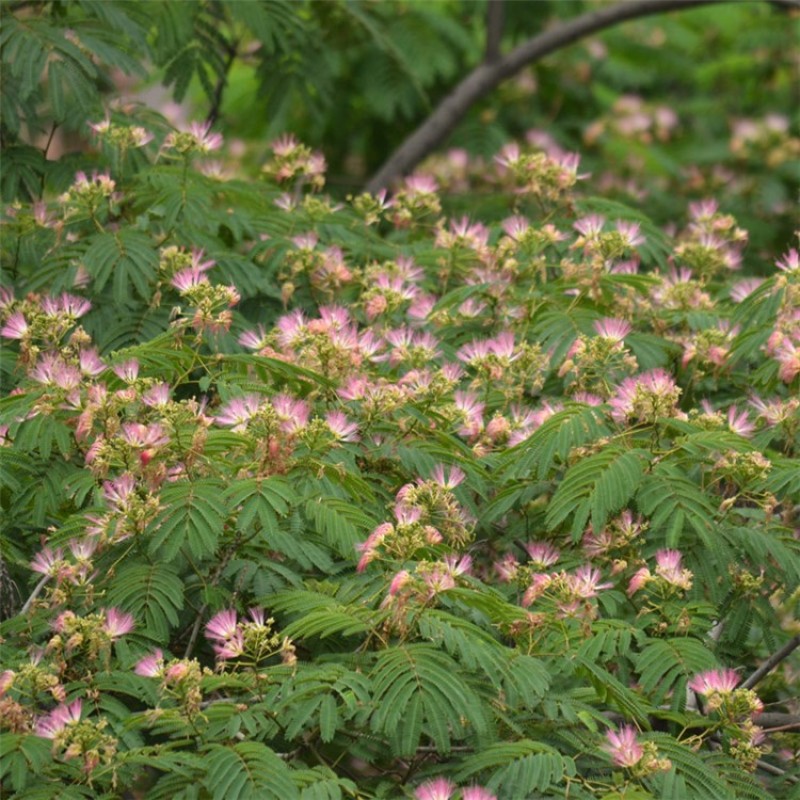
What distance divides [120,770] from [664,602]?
1520 mm

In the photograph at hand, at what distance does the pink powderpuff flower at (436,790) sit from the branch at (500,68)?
5.41 metres

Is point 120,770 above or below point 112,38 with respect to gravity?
below

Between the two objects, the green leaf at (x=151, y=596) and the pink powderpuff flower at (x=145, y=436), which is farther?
the pink powderpuff flower at (x=145, y=436)

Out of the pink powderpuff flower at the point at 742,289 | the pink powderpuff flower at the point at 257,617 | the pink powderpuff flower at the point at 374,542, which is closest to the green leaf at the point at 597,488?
the pink powderpuff flower at the point at 374,542

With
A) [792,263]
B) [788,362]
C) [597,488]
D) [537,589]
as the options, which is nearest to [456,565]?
[537,589]

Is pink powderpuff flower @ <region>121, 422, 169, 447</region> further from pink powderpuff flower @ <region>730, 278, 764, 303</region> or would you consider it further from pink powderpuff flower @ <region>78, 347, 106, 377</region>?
pink powderpuff flower @ <region>730, 278, 764, 303</region>

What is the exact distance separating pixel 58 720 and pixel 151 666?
0.24 metres

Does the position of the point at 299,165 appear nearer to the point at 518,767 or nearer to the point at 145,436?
the point at 145,436

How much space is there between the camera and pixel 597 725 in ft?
12.6

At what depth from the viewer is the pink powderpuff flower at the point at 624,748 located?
3.58 m

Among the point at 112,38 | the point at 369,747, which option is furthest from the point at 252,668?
the point at 112,38

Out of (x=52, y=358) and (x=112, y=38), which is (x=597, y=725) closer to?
(x=52, y=358)

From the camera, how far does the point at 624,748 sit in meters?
3.60

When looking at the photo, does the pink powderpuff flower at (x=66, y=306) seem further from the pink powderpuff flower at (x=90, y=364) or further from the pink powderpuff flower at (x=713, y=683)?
the pink powderpuff flower at (x=713, y=683)
